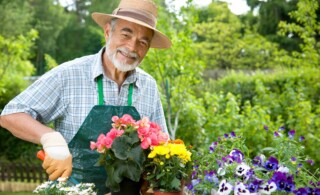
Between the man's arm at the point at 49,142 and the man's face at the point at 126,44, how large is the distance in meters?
0.54

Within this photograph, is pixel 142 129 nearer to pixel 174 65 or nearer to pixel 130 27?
pixel 130 27

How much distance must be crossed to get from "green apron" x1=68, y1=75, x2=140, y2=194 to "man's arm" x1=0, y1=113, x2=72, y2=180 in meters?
0.30

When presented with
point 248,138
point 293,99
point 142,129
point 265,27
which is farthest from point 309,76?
point 265,27

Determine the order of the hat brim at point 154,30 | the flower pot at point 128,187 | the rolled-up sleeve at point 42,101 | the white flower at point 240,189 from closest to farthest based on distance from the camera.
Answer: the white flower at point 240,189 < the flower pot at point 128,187 < the rolled-up sleeve at point 42,101 < the hat brim at point 154,30

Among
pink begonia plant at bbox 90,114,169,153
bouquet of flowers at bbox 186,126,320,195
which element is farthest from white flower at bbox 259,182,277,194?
pink begonia plant at bbox 90,114,169,153

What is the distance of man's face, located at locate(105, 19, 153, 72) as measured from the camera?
2648mm

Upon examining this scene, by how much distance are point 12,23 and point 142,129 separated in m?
21.2

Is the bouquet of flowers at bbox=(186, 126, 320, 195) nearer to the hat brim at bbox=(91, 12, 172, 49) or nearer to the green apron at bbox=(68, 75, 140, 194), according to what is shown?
the green apron at bbox=(68, 75, 140, 194)

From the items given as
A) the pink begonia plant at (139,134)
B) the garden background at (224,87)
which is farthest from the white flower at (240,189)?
the garden background at (224,87)

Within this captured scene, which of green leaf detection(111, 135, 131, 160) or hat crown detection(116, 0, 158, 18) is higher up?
hat crown detection(116, 0, 158, 18)

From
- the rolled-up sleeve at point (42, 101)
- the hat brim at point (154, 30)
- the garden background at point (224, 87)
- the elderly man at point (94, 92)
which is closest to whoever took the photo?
the rolled-up sleeve at point (42, 101)

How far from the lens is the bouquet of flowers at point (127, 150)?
6.56 feet

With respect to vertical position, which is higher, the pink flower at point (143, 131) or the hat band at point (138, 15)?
the hat band at point (138, 15)

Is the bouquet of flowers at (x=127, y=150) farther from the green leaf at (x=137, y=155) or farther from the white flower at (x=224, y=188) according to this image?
the white flower at (x=224, y=188)
